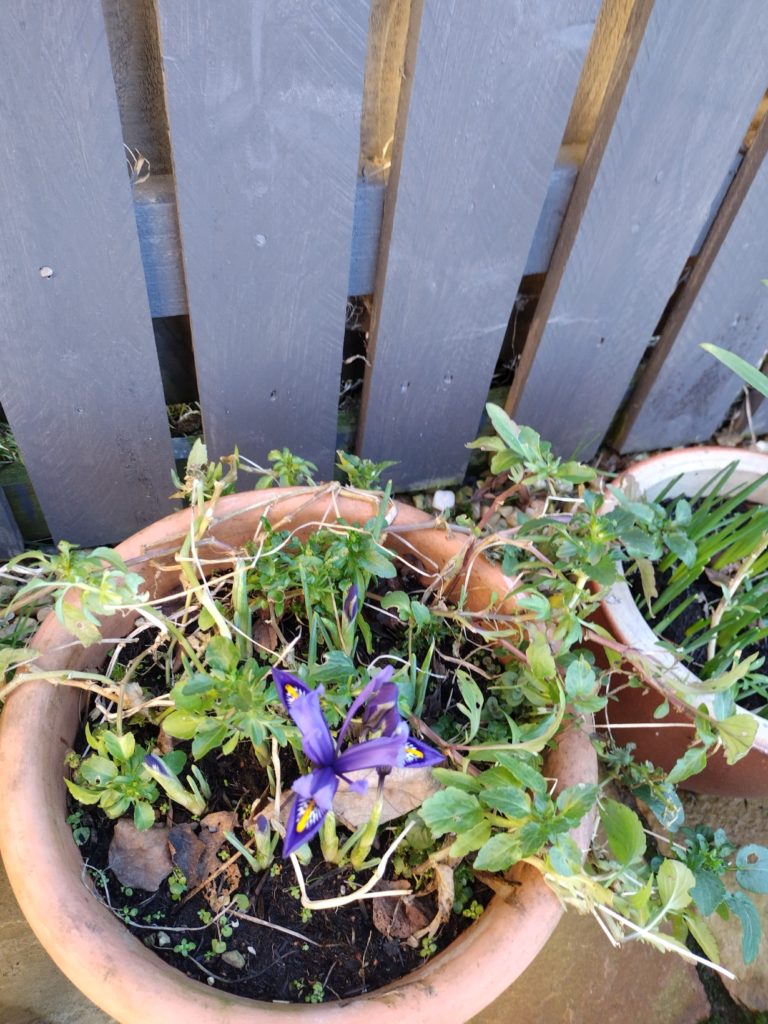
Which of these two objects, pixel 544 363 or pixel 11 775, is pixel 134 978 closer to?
pixel 11 775

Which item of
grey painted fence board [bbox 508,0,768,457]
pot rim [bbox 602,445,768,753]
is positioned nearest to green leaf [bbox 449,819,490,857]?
pot rim [bbox 602,445,768,753]

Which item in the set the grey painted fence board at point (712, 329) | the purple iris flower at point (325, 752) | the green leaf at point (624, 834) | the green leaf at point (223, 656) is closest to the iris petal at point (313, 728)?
the purple iris flower at point (325, 752)

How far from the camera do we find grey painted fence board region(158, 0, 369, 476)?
1.02 meters

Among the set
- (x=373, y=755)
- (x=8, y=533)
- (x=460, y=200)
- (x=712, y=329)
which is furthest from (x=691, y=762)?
(x=8, y=533)

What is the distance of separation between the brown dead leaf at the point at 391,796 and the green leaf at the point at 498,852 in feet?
0.46

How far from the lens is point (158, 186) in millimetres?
1184

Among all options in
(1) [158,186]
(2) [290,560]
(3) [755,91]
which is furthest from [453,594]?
(3) [755,91]

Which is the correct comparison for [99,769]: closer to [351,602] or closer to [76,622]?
[76,622]

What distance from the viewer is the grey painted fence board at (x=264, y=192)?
1021mm

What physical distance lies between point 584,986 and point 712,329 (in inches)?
49.4

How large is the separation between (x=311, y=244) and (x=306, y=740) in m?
0.79

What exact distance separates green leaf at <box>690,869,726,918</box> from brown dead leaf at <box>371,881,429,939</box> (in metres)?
0.33

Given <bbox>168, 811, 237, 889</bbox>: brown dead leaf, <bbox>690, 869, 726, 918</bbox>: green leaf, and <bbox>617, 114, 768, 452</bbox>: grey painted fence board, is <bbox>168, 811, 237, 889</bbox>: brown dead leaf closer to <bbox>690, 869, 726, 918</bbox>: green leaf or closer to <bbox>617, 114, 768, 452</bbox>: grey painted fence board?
<bbox>690, 869, 726, 918</bbox>: green leaf

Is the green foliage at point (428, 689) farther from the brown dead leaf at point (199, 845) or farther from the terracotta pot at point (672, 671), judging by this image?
the terracotta pot at point (672, 671)
